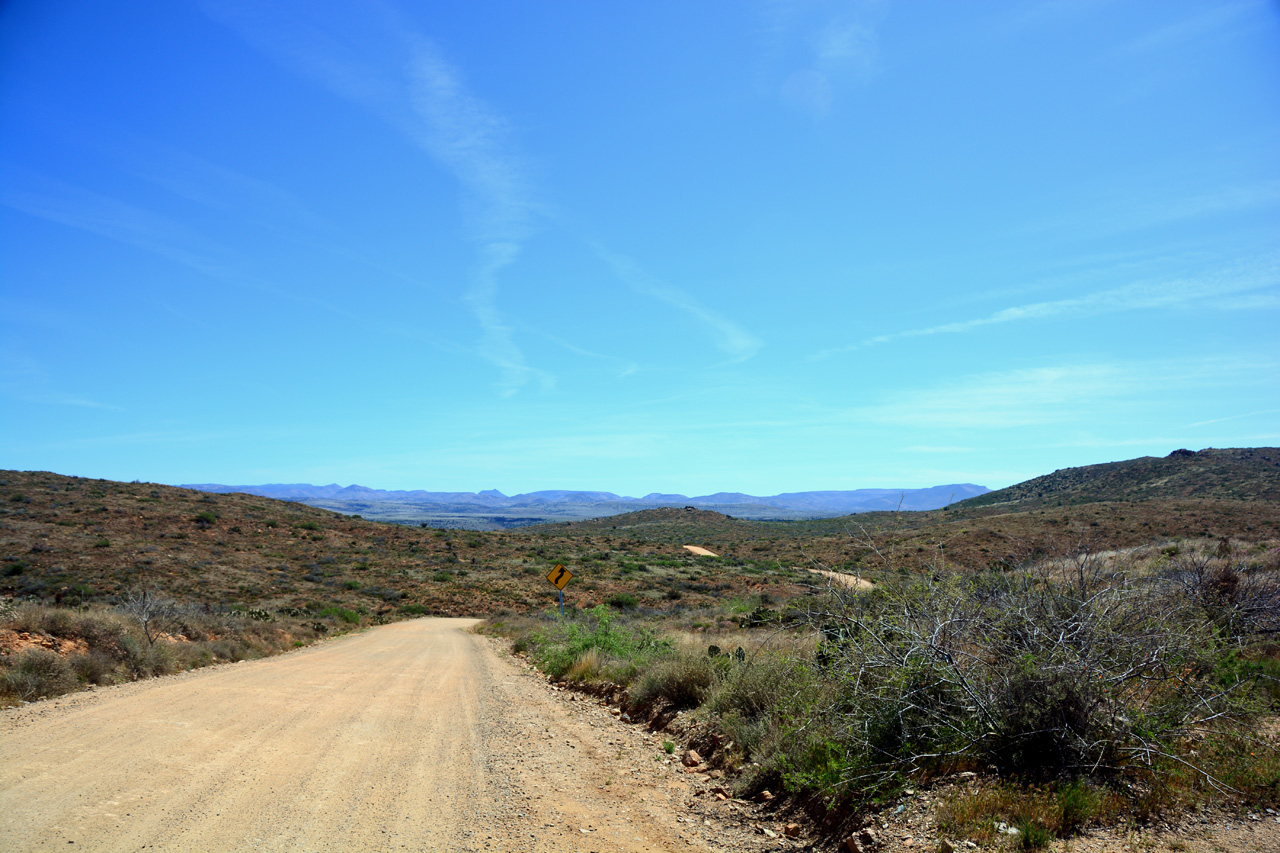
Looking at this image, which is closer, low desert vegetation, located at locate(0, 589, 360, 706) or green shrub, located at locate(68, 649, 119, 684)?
low desert vegetation, located at locate(0, 589, 360, 706)

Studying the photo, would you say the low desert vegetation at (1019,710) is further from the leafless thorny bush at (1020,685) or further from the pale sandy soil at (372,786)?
the pale sandy soil at (372,786)

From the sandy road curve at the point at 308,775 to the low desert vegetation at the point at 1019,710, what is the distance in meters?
1.58

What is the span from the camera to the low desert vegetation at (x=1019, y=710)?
4.89 m

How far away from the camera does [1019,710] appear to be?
5.41m

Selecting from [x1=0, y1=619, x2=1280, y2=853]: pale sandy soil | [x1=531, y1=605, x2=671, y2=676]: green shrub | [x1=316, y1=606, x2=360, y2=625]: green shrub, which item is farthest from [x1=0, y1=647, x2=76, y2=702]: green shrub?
[x1=316, y1=606, x2=360, y2=625]: green shrub

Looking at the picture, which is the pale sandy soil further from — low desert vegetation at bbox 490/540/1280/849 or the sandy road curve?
low desert vegetation at bbox 490/540/1280/849

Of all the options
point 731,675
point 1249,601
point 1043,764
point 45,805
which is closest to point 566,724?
point 731,675

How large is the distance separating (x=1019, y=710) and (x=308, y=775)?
6.80 metres

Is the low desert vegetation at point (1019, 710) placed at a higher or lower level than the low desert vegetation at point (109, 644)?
higher

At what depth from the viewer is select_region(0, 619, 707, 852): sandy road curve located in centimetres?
527

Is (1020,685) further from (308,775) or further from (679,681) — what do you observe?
(308,775)

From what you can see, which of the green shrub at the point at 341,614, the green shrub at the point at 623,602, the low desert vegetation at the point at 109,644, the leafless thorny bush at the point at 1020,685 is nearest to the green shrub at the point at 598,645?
the leafless thorny bush at the point at 1020,685

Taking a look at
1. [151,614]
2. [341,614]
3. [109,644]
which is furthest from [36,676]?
[341,614]

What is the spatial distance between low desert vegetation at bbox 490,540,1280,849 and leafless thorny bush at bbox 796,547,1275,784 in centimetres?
2
